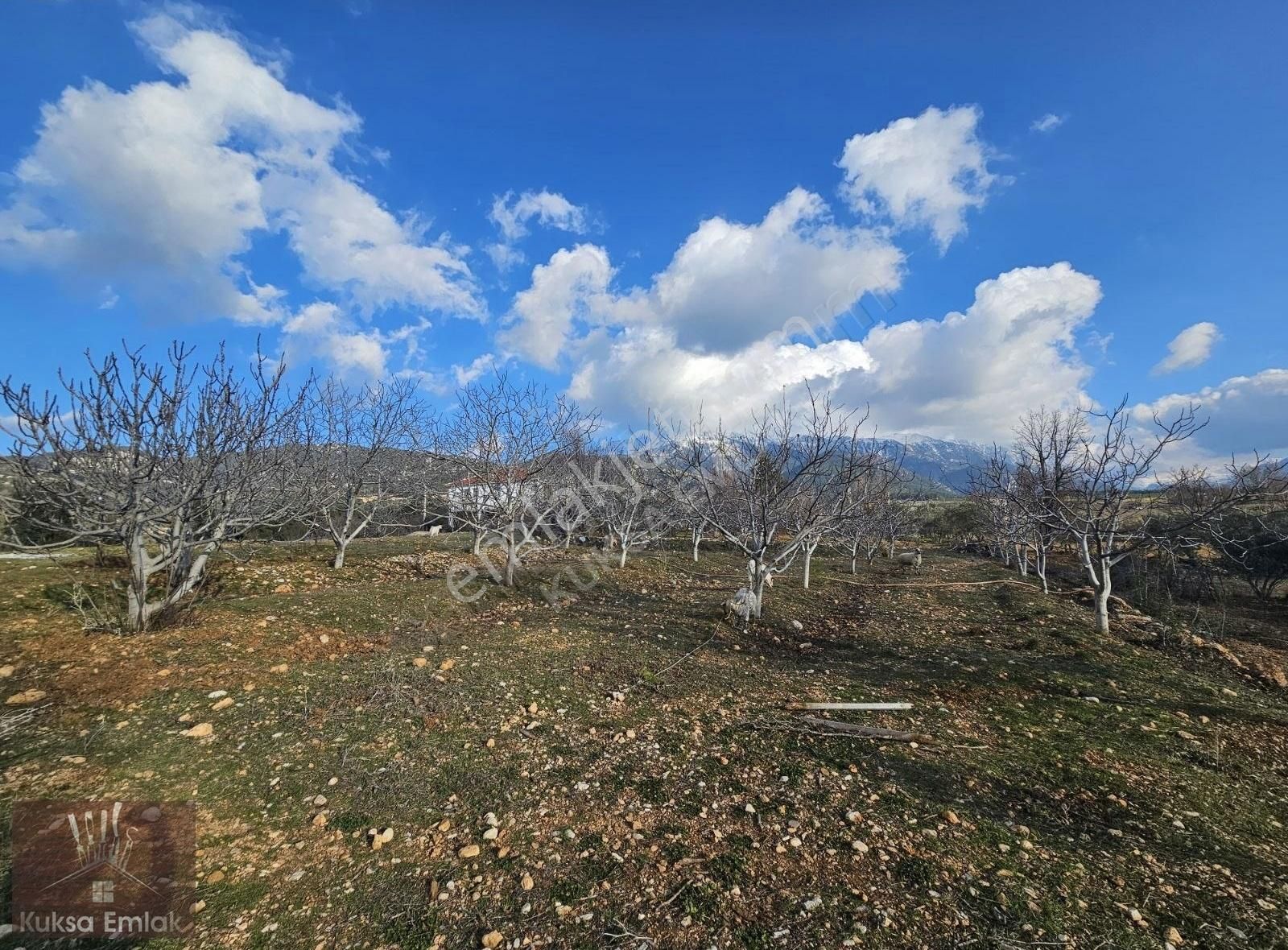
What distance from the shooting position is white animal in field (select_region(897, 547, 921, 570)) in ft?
86.5

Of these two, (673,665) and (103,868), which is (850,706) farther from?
(103,868)

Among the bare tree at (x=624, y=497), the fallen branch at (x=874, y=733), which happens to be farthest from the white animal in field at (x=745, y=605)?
the bare tree at (x=624, y=497)

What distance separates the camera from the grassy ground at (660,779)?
10.6ft

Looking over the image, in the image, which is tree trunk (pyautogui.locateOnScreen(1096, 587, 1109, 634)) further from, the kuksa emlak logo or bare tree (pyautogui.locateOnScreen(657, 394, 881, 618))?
the kuksa emlak logo

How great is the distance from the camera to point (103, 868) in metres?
3.36

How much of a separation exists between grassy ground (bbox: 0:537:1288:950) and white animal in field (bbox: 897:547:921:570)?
1761cm

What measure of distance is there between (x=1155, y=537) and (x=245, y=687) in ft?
49.1

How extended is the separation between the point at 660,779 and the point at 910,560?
28533mm

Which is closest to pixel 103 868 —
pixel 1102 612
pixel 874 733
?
pixel 874 733

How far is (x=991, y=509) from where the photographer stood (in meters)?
26.7

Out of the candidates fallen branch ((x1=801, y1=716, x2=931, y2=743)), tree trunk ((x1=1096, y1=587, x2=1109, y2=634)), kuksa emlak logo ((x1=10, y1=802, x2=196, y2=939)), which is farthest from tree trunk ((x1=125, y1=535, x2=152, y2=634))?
tree trunk ((x1=1096, y1=587, x2=1109, y2=634))

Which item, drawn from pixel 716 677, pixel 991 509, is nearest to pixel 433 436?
pixel 716 677

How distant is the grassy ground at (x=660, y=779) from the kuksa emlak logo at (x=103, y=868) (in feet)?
0.49

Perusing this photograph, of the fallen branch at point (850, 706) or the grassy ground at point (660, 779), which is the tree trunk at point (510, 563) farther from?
the fallen branch at point (850, 706)
